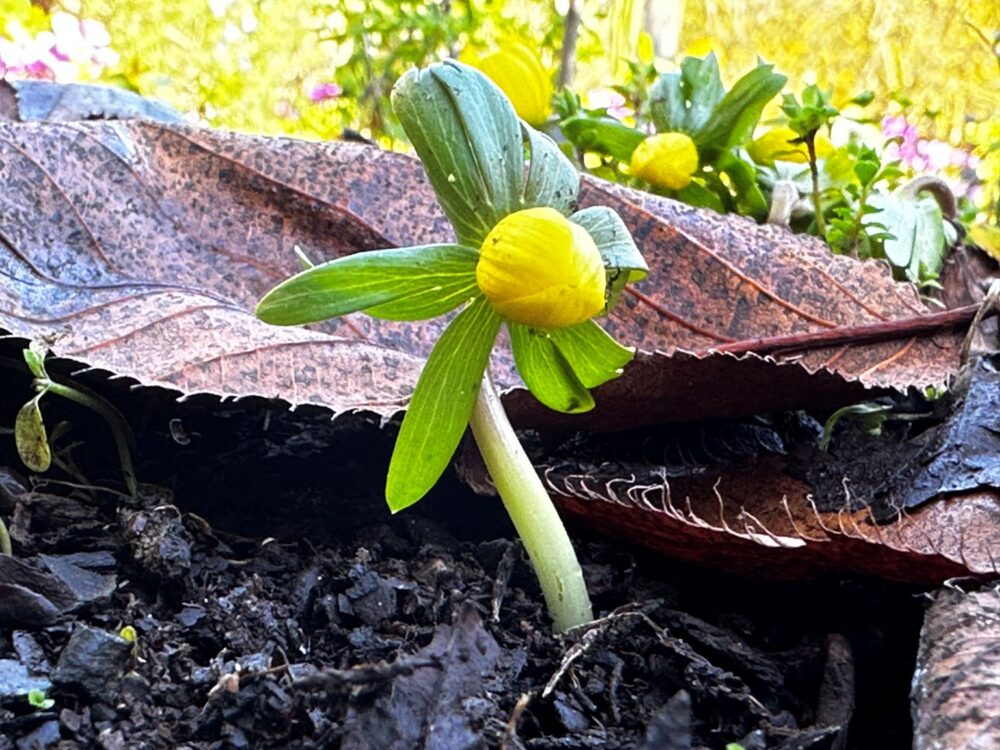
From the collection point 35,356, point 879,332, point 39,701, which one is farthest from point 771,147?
point 39,701

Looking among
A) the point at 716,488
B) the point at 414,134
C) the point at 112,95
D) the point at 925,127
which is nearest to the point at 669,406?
the point at 716,488

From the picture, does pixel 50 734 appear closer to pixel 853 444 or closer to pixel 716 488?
pixel 716 488

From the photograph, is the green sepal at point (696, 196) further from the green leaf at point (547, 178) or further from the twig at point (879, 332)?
the green leaf at point (547, 178)

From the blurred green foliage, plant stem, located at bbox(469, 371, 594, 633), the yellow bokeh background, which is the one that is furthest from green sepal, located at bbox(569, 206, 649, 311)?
the yellow bokeh background

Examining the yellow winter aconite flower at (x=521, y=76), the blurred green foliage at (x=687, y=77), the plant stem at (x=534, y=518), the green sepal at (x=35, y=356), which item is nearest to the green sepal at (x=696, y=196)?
the blurred green foliage at (x=687, y=77)

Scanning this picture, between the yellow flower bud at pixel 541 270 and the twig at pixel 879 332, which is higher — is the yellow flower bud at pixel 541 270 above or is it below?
above

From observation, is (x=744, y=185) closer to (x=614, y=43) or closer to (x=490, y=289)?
(x=490, y=289)
